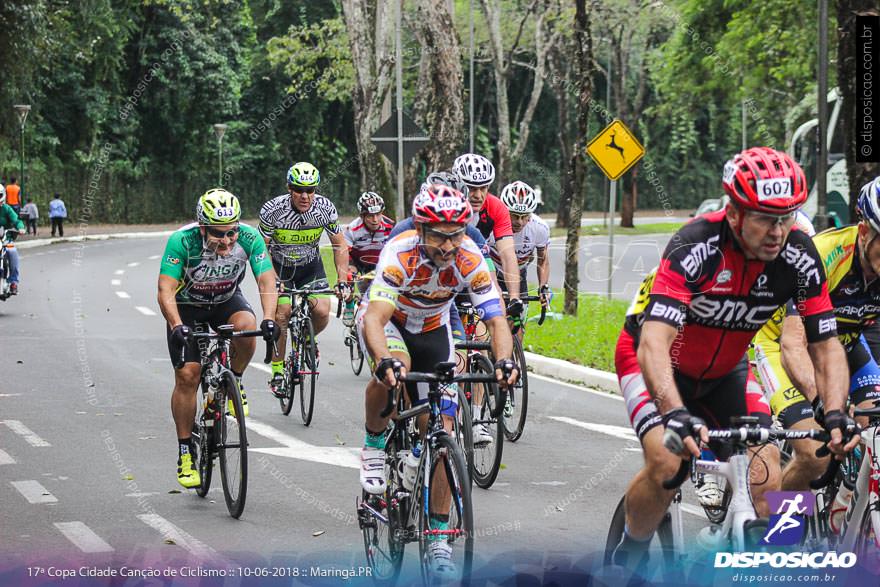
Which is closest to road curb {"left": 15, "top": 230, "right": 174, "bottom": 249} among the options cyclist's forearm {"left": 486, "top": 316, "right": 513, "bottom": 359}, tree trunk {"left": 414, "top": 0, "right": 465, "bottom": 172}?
tree trunk {"left": 414, "top": 0, "right": 465, "bottom": 172}

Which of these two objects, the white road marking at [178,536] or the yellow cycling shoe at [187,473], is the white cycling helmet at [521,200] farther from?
the white road marking at [178,536]

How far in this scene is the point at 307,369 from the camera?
1130 cm

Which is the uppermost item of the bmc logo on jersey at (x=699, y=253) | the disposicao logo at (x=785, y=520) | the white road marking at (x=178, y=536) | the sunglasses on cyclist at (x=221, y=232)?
the bmc logo on jersey at (x=699, y=253)

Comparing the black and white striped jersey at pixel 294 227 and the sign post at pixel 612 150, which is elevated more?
the sign post at pixel 612 150

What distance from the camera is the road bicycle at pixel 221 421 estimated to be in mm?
7625

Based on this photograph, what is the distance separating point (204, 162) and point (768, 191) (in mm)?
54379

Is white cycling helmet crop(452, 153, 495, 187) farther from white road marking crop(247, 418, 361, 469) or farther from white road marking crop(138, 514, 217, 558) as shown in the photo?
white road marking crop(138, 514, 217, 558)

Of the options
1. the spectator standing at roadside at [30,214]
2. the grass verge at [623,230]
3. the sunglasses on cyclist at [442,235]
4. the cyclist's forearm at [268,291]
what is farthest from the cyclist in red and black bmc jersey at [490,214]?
the grass verge at [623,230]

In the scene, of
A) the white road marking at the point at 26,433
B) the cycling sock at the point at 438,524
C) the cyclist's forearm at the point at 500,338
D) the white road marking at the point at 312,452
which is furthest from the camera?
the white road marking at the point at 26,433

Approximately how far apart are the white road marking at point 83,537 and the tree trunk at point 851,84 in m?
8.77

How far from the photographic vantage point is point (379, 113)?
86.4 feet

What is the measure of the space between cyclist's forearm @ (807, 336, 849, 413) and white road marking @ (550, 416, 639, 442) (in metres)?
5.13

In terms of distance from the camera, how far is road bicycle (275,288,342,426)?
11.2 meters

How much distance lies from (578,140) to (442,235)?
13.6m
